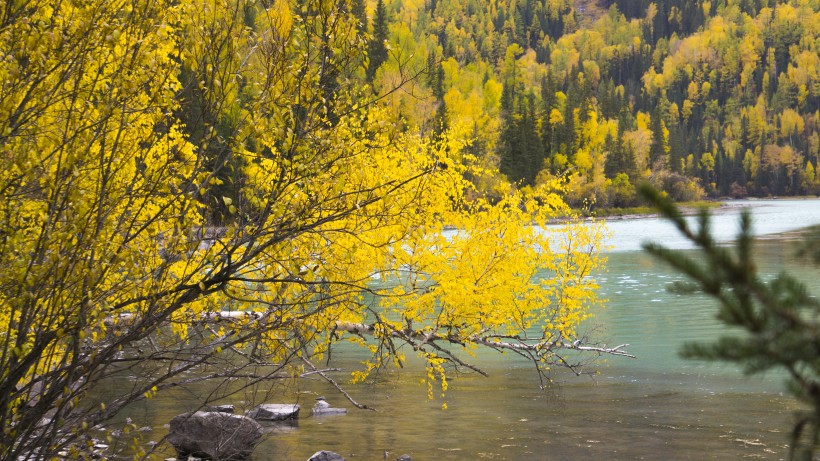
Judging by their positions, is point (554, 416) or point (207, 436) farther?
point (554, 416)

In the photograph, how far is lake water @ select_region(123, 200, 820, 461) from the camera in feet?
41.2

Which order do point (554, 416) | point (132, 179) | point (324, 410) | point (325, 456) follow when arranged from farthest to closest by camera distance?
1. point (324, 410)
2. point (554, 416)
3. point (325, 456)
4. point (132, 179)

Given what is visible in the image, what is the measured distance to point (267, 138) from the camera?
600 centimetres

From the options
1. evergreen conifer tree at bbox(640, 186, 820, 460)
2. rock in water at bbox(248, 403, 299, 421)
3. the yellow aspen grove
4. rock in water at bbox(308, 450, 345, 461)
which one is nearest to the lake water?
rock in water at bbox(248, 403, 299, 421)

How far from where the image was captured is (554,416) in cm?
1462

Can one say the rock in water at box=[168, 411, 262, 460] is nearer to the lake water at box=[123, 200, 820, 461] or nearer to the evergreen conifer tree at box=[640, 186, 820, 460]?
the lake water at box=[123, 200, 820, 461]

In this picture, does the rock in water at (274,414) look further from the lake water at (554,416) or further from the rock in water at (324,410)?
the rock in water at (324,410)

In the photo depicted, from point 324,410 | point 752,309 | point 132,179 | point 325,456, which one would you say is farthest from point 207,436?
point 752,309

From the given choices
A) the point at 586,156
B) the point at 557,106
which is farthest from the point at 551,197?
the point at 557,106

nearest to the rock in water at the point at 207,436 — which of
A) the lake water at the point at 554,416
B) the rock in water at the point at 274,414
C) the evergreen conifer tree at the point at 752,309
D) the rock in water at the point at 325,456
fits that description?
the lake water at the point at 554,416

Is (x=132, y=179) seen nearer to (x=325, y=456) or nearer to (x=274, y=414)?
(x=325, y=456)

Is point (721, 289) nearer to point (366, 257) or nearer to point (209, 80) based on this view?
point (209, 80)

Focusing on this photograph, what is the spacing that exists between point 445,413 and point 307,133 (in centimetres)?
965

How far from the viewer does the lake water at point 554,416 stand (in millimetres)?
12570
